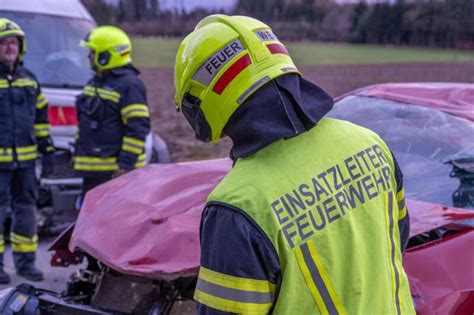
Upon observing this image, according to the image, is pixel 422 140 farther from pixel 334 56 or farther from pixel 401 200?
pixel 334 56

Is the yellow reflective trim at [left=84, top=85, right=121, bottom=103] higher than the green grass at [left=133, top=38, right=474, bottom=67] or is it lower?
higher

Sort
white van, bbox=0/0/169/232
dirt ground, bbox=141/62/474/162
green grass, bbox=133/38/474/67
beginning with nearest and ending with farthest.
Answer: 1. white van, bbox=0/0/169/232
2. dirt ground, bbox=141/62/474/162
3. green grass, bbox=133/38/474/67

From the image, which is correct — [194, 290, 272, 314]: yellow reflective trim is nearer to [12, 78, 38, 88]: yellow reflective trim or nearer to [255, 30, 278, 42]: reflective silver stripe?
[255, 30, 278, 42]: reflective silver stripe

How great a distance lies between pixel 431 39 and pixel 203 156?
53916 mm

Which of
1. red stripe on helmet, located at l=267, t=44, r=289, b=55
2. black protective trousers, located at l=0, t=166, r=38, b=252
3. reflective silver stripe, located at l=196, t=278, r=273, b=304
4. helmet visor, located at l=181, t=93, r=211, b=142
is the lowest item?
black protective trousers, located at l=0, t=166, r=38, b=252

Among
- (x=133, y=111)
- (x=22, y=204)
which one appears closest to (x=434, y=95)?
(x=133, y=111)

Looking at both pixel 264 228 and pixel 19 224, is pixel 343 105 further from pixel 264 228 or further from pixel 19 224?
pixel 19 224

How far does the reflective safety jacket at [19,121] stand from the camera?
14.8 feet

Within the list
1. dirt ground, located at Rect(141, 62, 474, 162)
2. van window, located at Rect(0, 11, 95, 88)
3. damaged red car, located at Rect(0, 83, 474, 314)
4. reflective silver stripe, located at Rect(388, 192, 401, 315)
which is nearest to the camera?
reflective silver stripe, located at Rect(388, 192, 401, 315)

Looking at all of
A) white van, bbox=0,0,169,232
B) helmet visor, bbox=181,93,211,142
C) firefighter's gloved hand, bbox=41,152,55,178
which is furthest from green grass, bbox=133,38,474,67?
helmet visor, bbox=181,93,211,142

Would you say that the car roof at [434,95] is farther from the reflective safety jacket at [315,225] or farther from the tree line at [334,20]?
the tree line at [334,20]

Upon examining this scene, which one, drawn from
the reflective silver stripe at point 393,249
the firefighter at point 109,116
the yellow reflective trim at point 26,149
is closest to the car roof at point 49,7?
the firefighter at point 109,116

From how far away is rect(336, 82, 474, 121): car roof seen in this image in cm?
320

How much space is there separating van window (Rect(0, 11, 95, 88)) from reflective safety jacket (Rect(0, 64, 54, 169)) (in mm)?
923
